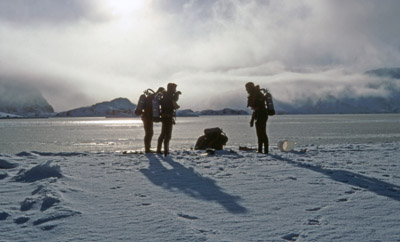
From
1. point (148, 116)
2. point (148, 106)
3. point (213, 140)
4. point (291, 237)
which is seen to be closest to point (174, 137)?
point (213, 140)

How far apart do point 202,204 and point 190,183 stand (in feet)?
5.26

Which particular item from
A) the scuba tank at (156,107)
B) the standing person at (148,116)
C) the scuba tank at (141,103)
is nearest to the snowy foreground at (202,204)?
the scuba tank at (156,107)

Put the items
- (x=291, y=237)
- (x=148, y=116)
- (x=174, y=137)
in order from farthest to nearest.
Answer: (x=174, y=137), (x=148, y=116), (x=291, y=237)

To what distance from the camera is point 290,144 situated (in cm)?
1333

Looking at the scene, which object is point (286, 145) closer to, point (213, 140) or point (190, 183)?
point (213, 140)

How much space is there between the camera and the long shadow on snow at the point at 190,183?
484 cm

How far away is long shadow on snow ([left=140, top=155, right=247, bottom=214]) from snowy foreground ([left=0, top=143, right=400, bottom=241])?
2 centimetres

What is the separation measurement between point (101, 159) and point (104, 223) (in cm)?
659

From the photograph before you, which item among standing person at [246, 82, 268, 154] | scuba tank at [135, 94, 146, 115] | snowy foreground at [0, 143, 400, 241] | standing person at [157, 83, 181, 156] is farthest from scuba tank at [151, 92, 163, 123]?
standing person at [246, 82, 268, 154]

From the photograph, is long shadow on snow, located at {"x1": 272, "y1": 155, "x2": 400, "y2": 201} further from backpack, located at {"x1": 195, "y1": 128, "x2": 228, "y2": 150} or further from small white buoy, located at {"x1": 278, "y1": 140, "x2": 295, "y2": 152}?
backpack, located at {"x1": 195, "y1": 128, "x2": 228, "y2": 150}

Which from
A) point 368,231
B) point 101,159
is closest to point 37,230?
point 368,231

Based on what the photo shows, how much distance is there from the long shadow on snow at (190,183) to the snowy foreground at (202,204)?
18 millimetres

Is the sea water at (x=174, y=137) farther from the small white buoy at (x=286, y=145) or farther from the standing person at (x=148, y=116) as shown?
the standing person at (x=148, y=116)

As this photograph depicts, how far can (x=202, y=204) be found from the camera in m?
4.71
